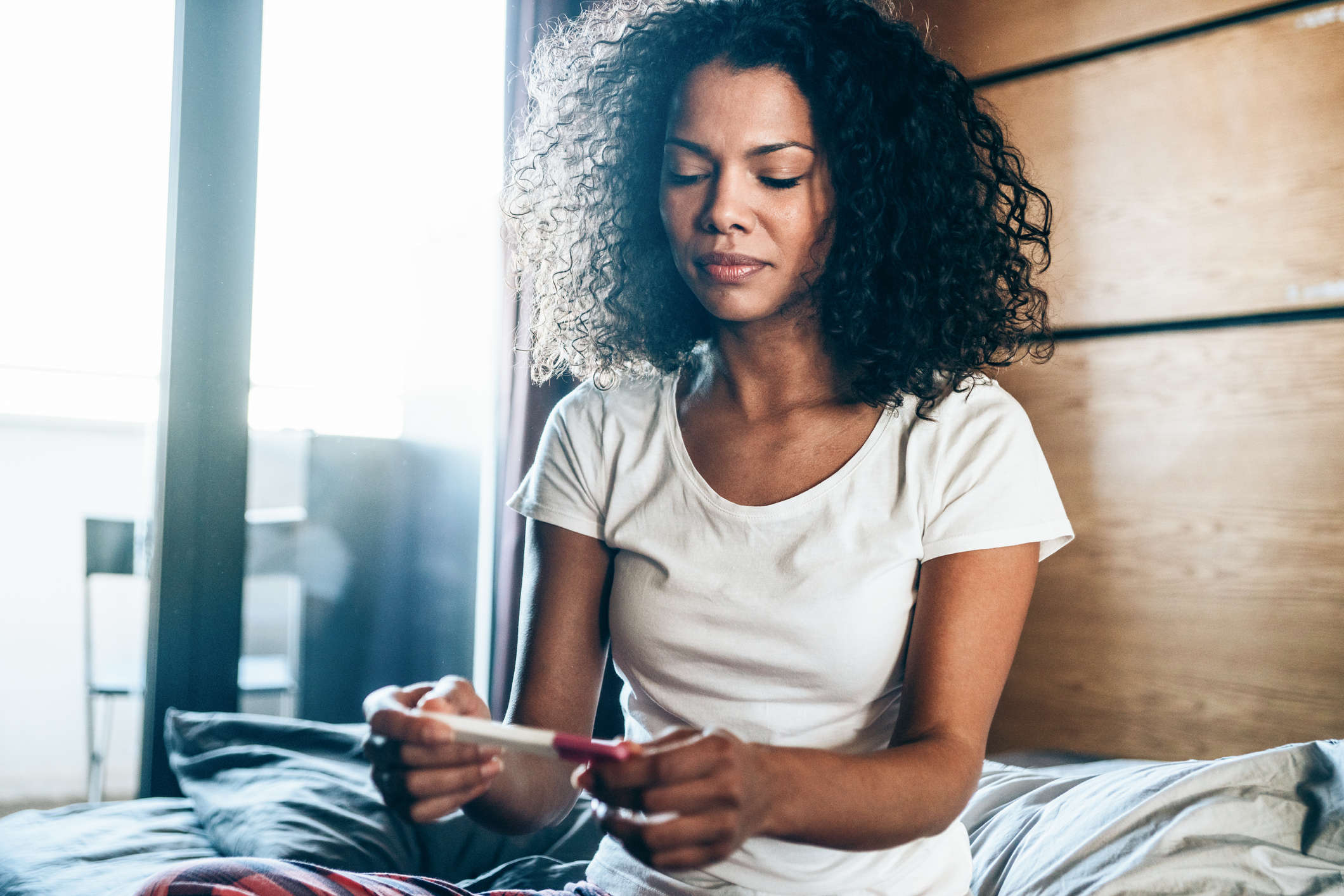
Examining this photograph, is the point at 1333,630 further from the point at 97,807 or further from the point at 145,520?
the point at 145,520

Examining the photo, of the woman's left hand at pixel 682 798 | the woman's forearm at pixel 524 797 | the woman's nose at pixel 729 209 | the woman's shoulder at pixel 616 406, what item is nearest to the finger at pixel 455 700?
the woman's forearm at pixel 524 797

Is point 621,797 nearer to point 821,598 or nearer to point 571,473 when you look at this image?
point 821,598

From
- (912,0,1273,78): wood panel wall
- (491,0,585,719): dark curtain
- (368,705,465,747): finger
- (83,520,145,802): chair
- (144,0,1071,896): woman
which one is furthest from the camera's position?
(491,0,585,719): dark curtain

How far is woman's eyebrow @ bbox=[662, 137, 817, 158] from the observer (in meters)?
1.01

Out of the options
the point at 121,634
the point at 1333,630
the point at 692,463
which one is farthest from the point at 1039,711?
the point at 121,634

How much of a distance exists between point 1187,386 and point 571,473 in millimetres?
1296

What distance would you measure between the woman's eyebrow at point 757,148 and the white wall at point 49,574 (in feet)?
6.24

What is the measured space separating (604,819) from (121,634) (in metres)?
2.47

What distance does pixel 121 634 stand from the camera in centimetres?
265

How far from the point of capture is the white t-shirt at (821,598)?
919 millimetres

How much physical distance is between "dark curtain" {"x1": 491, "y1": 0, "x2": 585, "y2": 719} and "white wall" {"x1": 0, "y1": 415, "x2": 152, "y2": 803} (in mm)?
860

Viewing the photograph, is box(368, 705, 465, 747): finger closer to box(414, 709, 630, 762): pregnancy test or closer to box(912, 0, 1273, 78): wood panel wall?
box(414, 709, 630, 762): pregnancy test

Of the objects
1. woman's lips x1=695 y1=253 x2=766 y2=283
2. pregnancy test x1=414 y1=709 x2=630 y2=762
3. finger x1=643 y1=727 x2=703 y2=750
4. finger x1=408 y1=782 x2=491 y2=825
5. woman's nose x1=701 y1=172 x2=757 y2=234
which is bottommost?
finger x1=408 y1=782 x2=491 y2=825

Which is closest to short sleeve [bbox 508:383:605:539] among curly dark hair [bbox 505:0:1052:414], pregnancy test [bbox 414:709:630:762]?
curly dark hair [bbox 505:0:1052:414]
